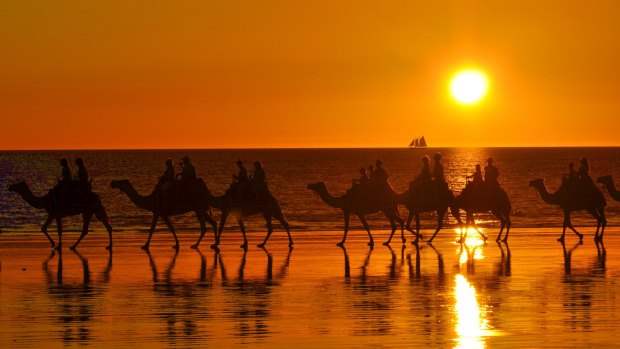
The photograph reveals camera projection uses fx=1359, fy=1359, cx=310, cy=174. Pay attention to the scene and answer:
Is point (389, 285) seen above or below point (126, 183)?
below

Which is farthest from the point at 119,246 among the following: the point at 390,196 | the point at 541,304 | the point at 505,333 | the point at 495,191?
the point at 505,333

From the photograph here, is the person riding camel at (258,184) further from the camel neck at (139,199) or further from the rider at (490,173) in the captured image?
the rider at (490,173)

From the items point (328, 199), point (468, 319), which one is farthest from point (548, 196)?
point (468, 319)

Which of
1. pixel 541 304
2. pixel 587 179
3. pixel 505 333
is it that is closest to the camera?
pixel 505 333

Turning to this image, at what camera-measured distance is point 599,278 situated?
21.6 m

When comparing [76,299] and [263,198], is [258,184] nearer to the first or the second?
[263,198]

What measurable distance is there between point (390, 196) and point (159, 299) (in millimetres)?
Result: 12509

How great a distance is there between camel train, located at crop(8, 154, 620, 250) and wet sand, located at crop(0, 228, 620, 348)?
88 cm

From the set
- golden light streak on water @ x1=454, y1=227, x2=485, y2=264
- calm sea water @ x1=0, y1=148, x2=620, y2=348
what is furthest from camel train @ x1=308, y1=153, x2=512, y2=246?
calm sea water @ x1=0, y1=148, x2=620, y2=348

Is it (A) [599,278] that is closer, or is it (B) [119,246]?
(A) [599,278]

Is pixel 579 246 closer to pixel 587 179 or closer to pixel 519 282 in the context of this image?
pixel 587 179

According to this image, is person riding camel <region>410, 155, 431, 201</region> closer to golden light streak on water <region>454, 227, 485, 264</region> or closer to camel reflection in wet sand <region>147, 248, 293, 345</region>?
golden light streak on water <region>454, 227, 485, 264</region>

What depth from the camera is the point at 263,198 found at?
2920cm

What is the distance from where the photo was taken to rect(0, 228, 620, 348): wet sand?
15.2 metres
